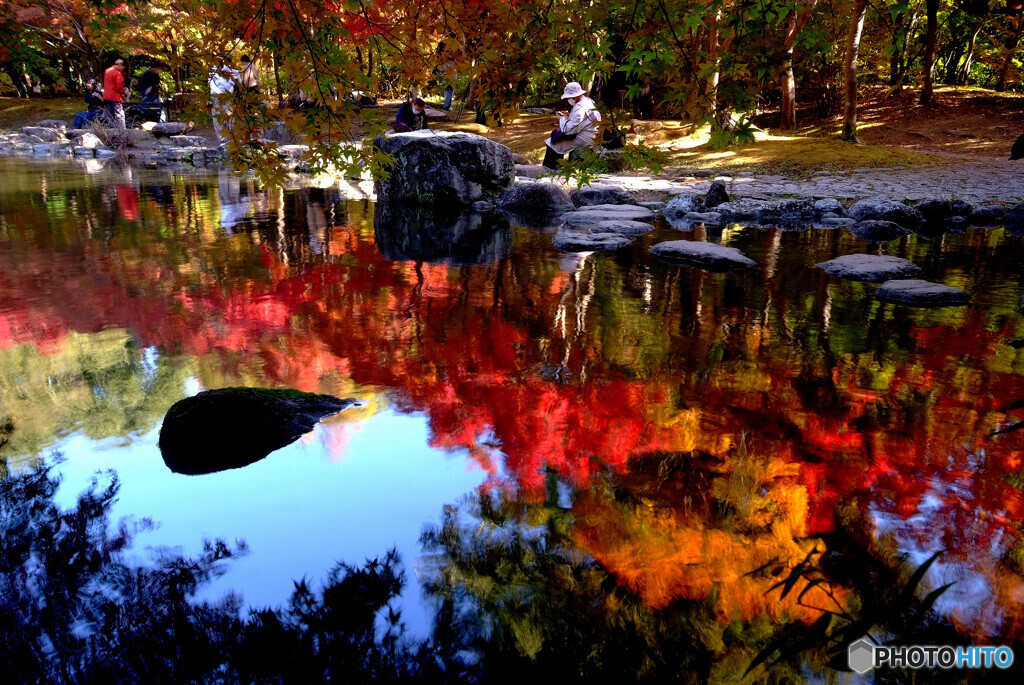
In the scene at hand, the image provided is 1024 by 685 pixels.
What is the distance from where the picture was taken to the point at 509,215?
11.1m

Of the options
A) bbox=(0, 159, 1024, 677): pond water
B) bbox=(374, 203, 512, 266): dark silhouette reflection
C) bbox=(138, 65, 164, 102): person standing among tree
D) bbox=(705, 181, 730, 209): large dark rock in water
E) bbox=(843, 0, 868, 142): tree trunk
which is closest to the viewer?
bbox=(0, 159, 1024, 677): pond water

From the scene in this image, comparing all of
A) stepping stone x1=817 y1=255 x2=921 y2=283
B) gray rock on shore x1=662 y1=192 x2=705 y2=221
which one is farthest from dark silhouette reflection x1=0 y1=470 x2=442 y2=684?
gray rock on shore x1=662 y1=192 x2=705 y2=221

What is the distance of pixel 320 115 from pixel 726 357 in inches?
113

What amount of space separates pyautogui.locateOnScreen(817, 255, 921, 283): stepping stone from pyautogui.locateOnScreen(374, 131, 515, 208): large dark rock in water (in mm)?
→ 6360

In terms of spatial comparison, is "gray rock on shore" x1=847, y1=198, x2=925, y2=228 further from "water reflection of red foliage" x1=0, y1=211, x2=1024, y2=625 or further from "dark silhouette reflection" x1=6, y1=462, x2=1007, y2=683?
"dark silhouette reflection" x1=6, y1=462, x2=1007, y2=683

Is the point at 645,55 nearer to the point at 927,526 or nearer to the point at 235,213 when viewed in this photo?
the point at 927,526

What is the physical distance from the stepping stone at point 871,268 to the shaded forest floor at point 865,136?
5297 millimetres

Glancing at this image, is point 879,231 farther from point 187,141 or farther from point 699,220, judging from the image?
point 187,141

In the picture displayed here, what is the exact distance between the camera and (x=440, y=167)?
11.8 meters

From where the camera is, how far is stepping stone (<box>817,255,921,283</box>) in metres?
6.66

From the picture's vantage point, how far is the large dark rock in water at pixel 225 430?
3.38m

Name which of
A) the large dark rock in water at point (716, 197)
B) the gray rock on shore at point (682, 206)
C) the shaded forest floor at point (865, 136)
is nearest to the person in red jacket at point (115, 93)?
the shaded forest floor at point (865, 136)

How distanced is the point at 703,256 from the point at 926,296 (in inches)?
78.6

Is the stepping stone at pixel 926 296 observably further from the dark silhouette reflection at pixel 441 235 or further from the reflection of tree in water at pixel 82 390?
the reflection of tree in water at pixel 82 390
